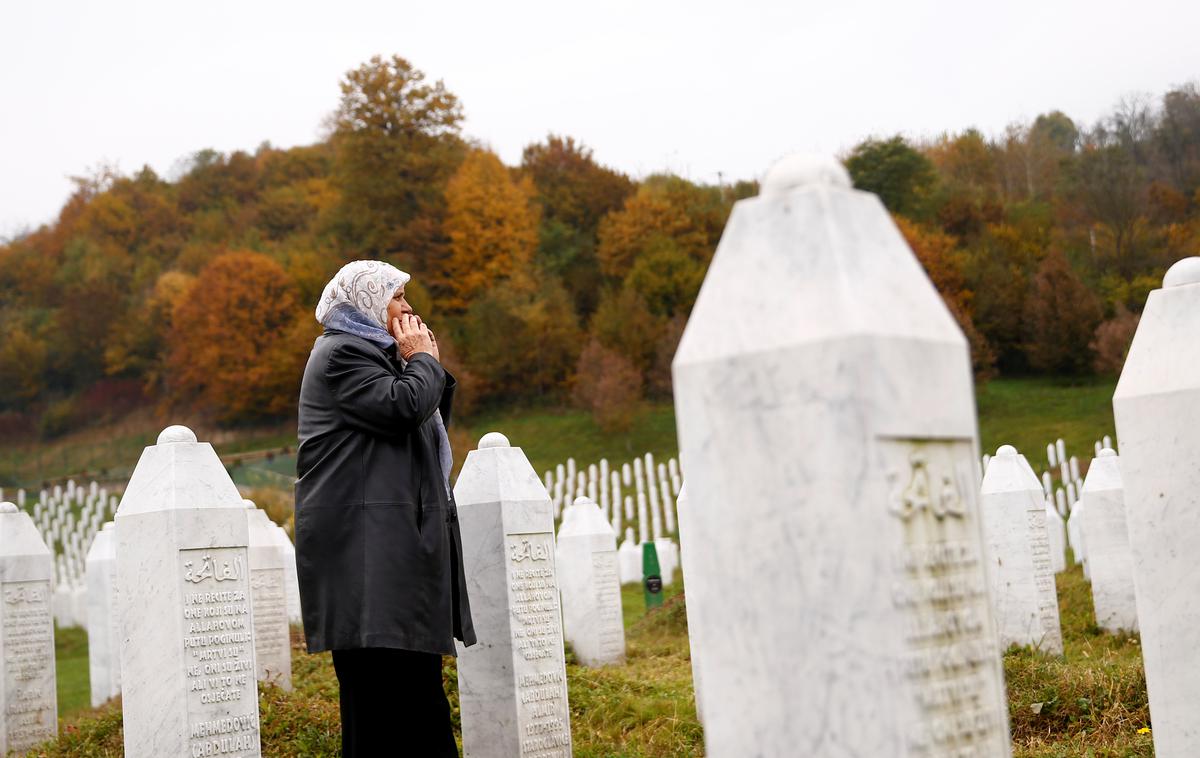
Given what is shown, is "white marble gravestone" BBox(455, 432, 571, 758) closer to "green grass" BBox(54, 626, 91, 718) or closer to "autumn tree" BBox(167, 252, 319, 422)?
"green grass" BBox(54, 626, 91, 718)

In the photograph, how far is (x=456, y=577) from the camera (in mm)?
4945

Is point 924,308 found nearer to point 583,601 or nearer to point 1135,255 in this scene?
point 583,601

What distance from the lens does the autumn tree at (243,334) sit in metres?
48.8

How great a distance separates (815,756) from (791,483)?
23.6 inches

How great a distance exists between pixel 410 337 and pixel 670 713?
375cm

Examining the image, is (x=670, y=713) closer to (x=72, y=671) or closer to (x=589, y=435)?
(x=72, y=671)

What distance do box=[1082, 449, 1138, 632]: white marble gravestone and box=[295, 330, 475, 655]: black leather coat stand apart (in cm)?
801

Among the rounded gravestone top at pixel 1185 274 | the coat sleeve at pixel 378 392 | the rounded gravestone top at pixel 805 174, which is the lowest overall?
the coat sleeve at pixel 378 392

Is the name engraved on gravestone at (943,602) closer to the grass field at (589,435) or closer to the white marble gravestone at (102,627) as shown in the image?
the white marble gravestone at (102,627)

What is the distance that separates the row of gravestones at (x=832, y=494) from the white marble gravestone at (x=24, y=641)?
8.14 meters

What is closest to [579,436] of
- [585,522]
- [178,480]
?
[585,522]

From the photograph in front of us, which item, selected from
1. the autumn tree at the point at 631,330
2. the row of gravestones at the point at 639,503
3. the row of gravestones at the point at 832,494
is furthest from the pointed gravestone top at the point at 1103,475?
the autumn tree at the point at 631,330

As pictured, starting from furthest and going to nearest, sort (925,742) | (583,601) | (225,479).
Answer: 1. (583,601)
2. (225,479)
3. (925,742)

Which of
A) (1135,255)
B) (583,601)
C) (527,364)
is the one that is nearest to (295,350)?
(527,364)
